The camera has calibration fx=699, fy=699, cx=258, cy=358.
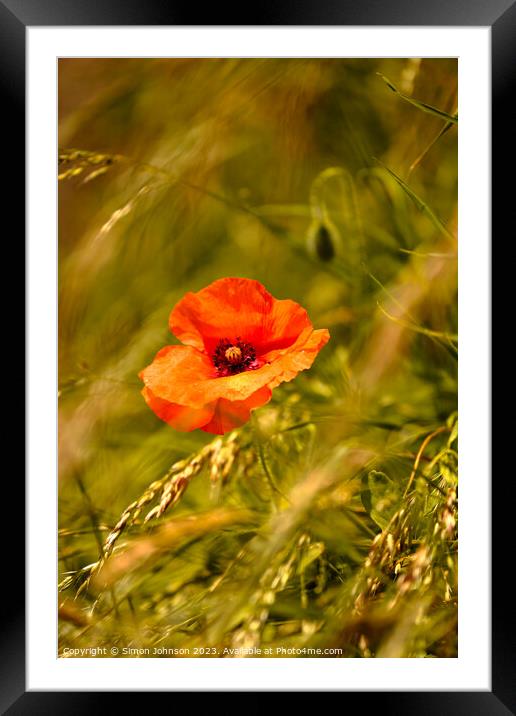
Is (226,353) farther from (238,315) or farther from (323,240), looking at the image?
(323,240)

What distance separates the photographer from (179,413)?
103 cm

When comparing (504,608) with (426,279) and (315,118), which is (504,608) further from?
(315,118)

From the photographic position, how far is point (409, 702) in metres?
0.99

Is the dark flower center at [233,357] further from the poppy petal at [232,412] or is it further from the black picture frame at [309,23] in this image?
the black picture frame at [309,23]

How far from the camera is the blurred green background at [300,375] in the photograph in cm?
103

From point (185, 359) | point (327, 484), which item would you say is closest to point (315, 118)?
point (185, 359)

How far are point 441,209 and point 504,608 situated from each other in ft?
1.94

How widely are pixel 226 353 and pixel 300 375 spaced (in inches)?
4.6

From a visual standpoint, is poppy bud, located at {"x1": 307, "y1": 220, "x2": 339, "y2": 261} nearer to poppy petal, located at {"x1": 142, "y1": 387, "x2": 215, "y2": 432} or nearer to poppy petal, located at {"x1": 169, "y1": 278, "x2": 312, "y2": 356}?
poppy petal, located at {"x1": 169, "y1": 278, "x2": 312, "y2": 356}

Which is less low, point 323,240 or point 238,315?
point 323,240

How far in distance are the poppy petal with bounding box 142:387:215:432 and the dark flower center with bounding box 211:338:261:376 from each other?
0.06 meters

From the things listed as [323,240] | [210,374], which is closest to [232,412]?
[210,374]

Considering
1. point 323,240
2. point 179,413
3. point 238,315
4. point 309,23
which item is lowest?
point 179,413

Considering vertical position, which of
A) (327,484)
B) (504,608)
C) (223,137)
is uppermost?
(223,137)
